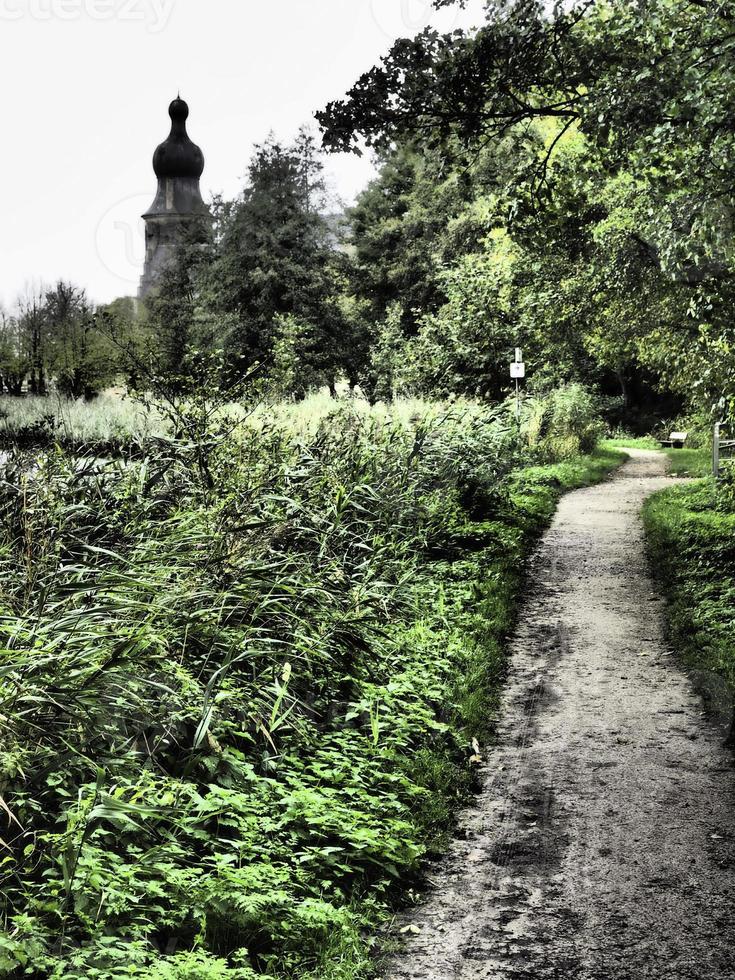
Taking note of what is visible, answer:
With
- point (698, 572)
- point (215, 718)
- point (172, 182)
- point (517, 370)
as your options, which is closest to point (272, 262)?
point (517, 370)

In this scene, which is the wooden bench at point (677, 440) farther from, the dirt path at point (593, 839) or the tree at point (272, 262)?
the dirt path at point (593, 839)

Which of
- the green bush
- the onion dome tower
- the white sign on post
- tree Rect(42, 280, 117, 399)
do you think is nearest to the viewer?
the white sign on post

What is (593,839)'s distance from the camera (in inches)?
168

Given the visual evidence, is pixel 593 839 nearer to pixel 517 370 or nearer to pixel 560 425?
pixel 517 370

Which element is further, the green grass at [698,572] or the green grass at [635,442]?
the green grass at [635,442]

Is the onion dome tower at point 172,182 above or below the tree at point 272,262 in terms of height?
above

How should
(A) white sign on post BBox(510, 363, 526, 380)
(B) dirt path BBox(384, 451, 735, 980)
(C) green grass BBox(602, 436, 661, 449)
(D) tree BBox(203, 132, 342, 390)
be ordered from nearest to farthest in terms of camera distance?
1. (B) dirt path BBox(384, 451, 735, 980)
2. (A) white sign on post BBox(510, 363, 526, 380)
3. (C) green grass BBox(602, 436, 661, 449)
4. (D) tree BBox(203, 132, 342, 390)

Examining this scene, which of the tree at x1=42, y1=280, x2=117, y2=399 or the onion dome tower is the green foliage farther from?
the onion dome tower

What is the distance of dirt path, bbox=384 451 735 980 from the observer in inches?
134

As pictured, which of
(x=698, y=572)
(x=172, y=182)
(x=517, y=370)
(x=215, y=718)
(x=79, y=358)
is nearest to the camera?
(x=215, y=718)

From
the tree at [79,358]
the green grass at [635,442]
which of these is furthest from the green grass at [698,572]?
the tree at [79,358]

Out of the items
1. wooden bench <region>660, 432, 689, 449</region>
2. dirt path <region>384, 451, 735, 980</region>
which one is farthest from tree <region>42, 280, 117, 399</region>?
dirt path <region>384, 451, 735, 980</region>

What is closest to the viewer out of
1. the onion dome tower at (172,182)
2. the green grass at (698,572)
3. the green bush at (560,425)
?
the green grass at (698,572)

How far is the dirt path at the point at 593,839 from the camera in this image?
340 centimetres
